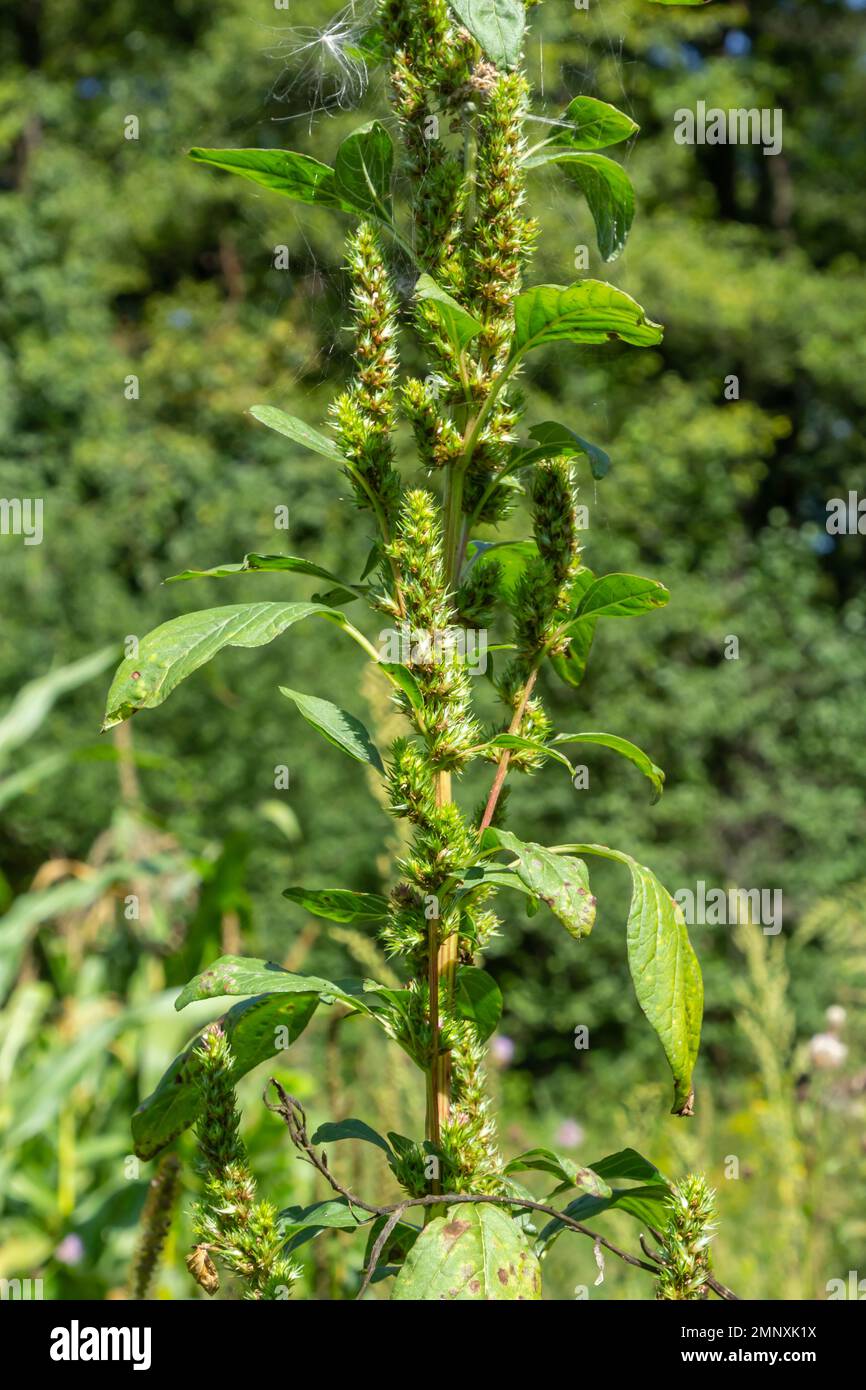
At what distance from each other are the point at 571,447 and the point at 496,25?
0.80 feet

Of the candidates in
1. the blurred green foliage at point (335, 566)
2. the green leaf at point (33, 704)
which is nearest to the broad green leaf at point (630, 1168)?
the blurred green foliage at point (335, 566)

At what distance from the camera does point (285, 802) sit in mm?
6551

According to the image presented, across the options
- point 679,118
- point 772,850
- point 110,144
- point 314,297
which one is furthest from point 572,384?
point 314,297

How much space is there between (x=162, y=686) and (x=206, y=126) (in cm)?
941

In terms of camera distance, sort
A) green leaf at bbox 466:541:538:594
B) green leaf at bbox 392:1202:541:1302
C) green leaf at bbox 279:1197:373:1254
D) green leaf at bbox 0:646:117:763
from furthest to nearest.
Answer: green leaf at bbox 0:646:117:763 → green leaf at bbox 466:541:538:594 → green leaf at bbox 279:1197:373:1254 → green leaf at bbox 392:1202:541:1302

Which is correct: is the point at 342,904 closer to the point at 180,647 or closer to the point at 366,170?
the point at 180,647

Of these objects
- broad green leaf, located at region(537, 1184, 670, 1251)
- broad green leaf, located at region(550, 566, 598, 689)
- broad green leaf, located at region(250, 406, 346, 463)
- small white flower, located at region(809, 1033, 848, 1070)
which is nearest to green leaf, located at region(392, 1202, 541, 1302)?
broad green leaf, located at region(537, 1184, 670, 1251)

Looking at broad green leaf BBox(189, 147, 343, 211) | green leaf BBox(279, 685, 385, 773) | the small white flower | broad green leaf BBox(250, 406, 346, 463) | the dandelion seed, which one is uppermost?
the dandelion seed

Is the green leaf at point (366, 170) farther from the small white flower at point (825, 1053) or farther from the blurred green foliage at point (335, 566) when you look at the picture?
the small white flower at point (825, 1053)

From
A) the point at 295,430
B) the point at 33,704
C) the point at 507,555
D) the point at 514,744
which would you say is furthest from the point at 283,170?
the point at 33,704

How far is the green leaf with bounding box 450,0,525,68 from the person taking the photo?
0.76 meters

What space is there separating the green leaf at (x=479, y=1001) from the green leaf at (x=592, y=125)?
21.5 inches

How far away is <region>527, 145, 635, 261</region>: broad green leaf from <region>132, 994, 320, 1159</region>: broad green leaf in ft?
1.72

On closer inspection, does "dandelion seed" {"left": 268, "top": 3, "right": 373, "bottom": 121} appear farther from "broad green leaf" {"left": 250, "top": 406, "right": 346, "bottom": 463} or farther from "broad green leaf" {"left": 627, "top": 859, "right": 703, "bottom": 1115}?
"broad green leaf" {"left": 627, "top": 859, "right": 703, "bottom": 1115}
